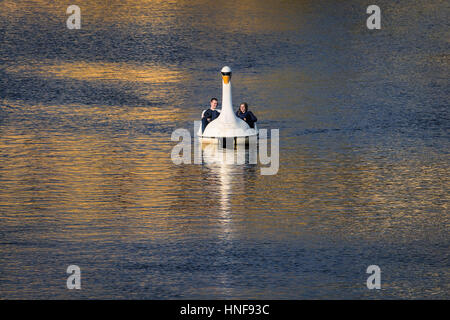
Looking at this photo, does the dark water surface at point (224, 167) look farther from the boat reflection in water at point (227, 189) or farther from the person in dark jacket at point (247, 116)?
the person in dark jacket at point (247, 116)

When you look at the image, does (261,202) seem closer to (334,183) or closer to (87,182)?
(334,183)

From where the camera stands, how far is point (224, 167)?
1917 cm

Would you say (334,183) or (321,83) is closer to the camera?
(334,183)

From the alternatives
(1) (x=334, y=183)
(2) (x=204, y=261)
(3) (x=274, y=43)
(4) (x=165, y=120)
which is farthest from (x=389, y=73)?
(2) (x=204, y=261)

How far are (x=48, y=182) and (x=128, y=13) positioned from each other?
21439 millimetres

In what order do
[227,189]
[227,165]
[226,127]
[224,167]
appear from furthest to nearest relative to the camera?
[226,127] → [227,165] → [224,167] → [227,189]

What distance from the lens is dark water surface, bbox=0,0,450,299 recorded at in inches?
541

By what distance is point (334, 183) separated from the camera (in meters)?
17.8

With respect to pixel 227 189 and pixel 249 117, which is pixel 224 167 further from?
pixel 249 117

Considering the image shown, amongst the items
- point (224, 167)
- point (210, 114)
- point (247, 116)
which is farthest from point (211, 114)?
point (224, 167)

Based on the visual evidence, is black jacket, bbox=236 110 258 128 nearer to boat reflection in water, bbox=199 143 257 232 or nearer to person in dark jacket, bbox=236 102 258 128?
person in dark jacket, bbox=236 102 258 128

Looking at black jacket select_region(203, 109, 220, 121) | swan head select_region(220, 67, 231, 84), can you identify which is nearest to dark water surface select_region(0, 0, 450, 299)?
black jacket select_region(203, 109, 220, 121)

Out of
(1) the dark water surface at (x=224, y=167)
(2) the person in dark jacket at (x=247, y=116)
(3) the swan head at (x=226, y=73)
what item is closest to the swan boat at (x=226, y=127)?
(3) the swan head at (x=226, y=73)
